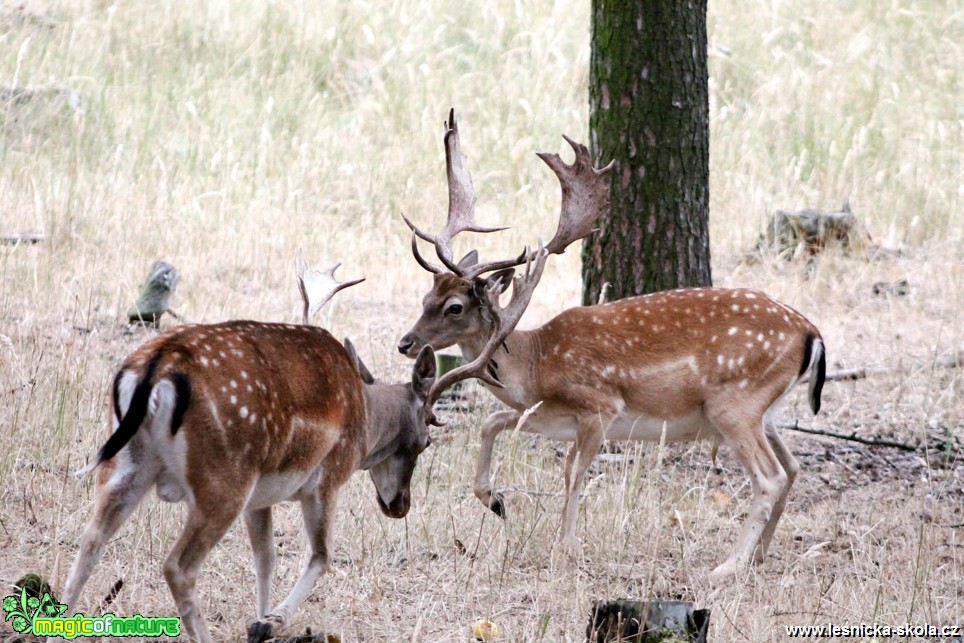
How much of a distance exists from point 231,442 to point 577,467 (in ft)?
7.20

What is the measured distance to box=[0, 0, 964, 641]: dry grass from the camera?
18.2ft

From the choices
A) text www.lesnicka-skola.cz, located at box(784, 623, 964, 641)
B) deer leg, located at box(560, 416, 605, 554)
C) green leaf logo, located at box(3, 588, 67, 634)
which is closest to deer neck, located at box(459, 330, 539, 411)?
deer leg, located at box(560, 416, 605, 554)

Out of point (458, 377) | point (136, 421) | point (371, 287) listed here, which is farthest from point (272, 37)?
point (136, 421)

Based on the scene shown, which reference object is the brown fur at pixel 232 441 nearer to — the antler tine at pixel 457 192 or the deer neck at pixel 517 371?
the deer neck at pixel 517 371

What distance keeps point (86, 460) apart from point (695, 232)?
3616 millimetres

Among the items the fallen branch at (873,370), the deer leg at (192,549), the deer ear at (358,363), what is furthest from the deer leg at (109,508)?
the fallen branch at (873,370)

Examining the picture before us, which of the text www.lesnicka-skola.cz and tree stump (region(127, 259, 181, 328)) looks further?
tree stump (region(127, 259, 181, 328))

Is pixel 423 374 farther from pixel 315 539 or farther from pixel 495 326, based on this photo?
pixel 315 539

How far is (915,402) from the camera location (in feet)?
27.1

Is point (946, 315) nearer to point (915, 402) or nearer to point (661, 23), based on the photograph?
point (915, 402)

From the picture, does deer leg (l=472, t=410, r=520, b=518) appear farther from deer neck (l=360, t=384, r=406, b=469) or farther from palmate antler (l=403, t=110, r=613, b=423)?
deer neck (l=360, t=384, r=406, b=469)

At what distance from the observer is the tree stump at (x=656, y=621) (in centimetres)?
425

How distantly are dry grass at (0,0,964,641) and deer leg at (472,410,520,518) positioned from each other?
12 centimetres

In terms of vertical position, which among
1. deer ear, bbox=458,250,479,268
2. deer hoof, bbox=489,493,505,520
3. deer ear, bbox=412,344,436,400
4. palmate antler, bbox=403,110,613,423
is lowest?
deer hoof, bbox=489,493,505,520
